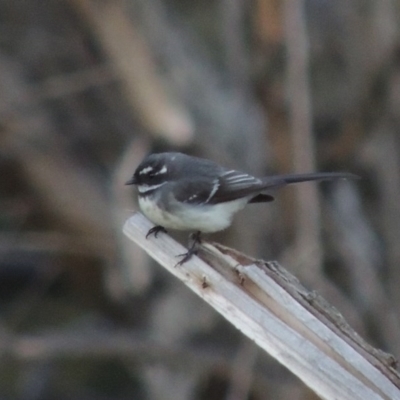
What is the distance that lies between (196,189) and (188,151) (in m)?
2.37

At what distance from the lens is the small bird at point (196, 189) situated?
4648mm

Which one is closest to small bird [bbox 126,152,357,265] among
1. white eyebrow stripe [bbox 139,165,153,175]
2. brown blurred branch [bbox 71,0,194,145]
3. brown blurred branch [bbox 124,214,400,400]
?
white eyebrow stripe [bbox 139,165,153,175]

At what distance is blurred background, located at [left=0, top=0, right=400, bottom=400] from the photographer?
6.75 meters

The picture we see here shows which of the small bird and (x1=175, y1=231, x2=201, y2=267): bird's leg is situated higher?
the small bird

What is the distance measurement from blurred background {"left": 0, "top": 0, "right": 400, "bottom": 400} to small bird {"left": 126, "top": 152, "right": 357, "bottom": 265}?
5.13ft

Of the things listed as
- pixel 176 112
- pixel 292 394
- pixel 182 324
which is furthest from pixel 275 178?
pixel 182 324

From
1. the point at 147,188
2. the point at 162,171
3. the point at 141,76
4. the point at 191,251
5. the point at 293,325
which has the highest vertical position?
the point at 141,76

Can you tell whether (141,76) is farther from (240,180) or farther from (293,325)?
(293,325)

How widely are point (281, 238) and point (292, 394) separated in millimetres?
1273

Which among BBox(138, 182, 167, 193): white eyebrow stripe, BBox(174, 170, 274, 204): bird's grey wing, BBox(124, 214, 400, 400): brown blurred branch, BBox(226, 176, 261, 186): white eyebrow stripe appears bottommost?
BBox(124, 214, 400, 400): brown blurred branch

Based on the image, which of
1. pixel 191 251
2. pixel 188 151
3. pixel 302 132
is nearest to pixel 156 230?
pixel 191 251

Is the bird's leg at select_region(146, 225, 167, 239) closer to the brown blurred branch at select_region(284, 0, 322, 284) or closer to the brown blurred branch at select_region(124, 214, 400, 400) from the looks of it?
the brown blurred branch at select_region(124, 214, 400, 400)

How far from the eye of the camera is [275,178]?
4.77 meters

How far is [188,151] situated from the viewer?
283 inches
